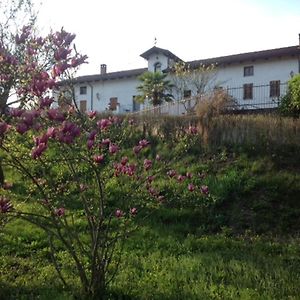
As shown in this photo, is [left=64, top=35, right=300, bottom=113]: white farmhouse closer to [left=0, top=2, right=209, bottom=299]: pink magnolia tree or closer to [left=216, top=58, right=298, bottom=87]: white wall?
[left=216, top=58, right=298, bottom=87]: white wall

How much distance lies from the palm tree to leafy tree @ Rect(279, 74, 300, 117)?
44.5 feet

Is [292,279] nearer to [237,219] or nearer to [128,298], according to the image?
[128,298]

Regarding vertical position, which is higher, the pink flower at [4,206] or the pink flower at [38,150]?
the pink flower at [38,150]

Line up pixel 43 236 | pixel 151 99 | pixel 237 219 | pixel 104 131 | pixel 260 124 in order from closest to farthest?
pixel 104 131, pixel 43 236, pixel 237 219, pixel 260 124, pixel 151 99

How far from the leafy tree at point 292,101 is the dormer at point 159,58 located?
22.8 m

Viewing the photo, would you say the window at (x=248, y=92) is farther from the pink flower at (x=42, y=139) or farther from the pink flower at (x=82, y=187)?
the pink flower at (x=42, y=139)

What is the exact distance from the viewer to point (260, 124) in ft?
49.1

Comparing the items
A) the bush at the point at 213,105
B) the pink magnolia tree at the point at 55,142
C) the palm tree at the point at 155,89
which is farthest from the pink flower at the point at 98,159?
the palm tree at the point at 155,89

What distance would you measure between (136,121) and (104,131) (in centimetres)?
1102

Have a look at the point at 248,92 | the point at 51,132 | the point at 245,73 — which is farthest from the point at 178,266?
the point at 245,73

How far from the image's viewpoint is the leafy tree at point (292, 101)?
1827 centimetres

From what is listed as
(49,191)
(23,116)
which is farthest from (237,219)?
(23,116)

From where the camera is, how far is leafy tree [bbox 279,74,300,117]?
1827 centimetres

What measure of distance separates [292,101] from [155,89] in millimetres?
14811
